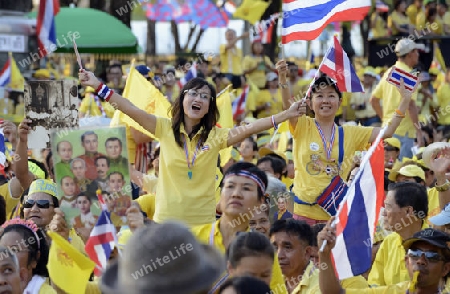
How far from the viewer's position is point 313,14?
28.6 ft

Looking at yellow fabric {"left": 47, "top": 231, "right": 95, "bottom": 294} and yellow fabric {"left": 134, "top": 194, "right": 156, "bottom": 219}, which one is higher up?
yellow fabric {"left": 47, "top": 231, "right": 95, "bottom": 294}

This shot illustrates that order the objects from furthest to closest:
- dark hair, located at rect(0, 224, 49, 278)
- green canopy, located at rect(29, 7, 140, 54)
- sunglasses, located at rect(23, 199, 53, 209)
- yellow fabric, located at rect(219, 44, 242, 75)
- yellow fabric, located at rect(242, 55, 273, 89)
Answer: green canopy, located at rect(29, 7, 140, 54) < yellow fabric, located at rect(242, 55, 273, 89) < yellow fabric, located at rect(219, 44, 242, 75) < sunglasses, located at rect(23, 199, 53, 209) < dark hair, located at rect(0, 224, 49, 278)

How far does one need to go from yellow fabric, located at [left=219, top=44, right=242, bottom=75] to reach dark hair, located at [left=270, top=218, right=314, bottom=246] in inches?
460

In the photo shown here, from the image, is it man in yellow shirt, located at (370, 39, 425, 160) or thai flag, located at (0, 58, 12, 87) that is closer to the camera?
man in yellow shirt, located at (370, 39, 425, 160)

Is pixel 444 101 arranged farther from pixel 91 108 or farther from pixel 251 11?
pixel 91 108

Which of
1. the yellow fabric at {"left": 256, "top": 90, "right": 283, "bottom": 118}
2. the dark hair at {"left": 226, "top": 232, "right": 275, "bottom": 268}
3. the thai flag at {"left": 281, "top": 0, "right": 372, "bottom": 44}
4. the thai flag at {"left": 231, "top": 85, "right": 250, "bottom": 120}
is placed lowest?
the yellow fabric at {"left": 256, "top": 90, "right": 283, "bottom": 118}

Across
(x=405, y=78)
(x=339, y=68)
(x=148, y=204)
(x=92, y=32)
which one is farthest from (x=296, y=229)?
(x=92, y=32)

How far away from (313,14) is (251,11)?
10072 millimetres

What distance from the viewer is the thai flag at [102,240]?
5.91 m

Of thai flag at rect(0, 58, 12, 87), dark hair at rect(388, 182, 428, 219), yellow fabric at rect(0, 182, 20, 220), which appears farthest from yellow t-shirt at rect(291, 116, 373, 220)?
thai flag at rect(0, 58, 12, 87)

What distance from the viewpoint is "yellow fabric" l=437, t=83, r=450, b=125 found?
16.8 metres

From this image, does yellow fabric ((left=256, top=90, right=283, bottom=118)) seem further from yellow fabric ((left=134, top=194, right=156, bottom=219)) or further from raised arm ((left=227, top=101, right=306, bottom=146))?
raised arm ((left=227, top=101, right=306, bottom=146))

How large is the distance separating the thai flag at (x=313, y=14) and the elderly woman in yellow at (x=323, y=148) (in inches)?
24.2

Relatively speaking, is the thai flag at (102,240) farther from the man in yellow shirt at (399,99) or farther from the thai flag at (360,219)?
the man in yellow shirt at (399,99)
